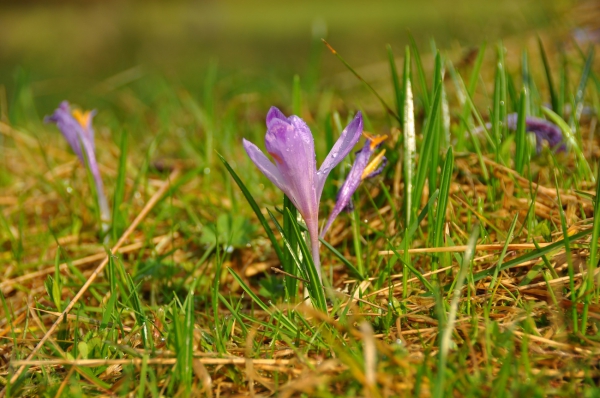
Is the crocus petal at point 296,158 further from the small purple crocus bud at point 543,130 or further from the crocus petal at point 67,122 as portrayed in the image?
the crocus petal at point 67,122

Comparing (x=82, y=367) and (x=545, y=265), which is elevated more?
(x=545, y=265)

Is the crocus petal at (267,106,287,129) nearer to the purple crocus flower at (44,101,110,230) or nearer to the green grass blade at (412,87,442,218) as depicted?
the green grass blade at (412,87,442,218)

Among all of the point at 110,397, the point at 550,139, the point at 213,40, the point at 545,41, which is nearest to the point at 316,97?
the point at 545,41

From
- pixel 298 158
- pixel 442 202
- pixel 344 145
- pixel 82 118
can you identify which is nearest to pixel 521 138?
pixel 442 202

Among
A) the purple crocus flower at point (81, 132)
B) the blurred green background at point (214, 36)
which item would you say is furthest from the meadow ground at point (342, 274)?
the blurred green background at point (214, 36)

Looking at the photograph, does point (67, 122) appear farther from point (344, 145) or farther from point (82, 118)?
point (344, 145)

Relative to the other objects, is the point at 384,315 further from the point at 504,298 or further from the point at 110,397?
the point at 110,397
